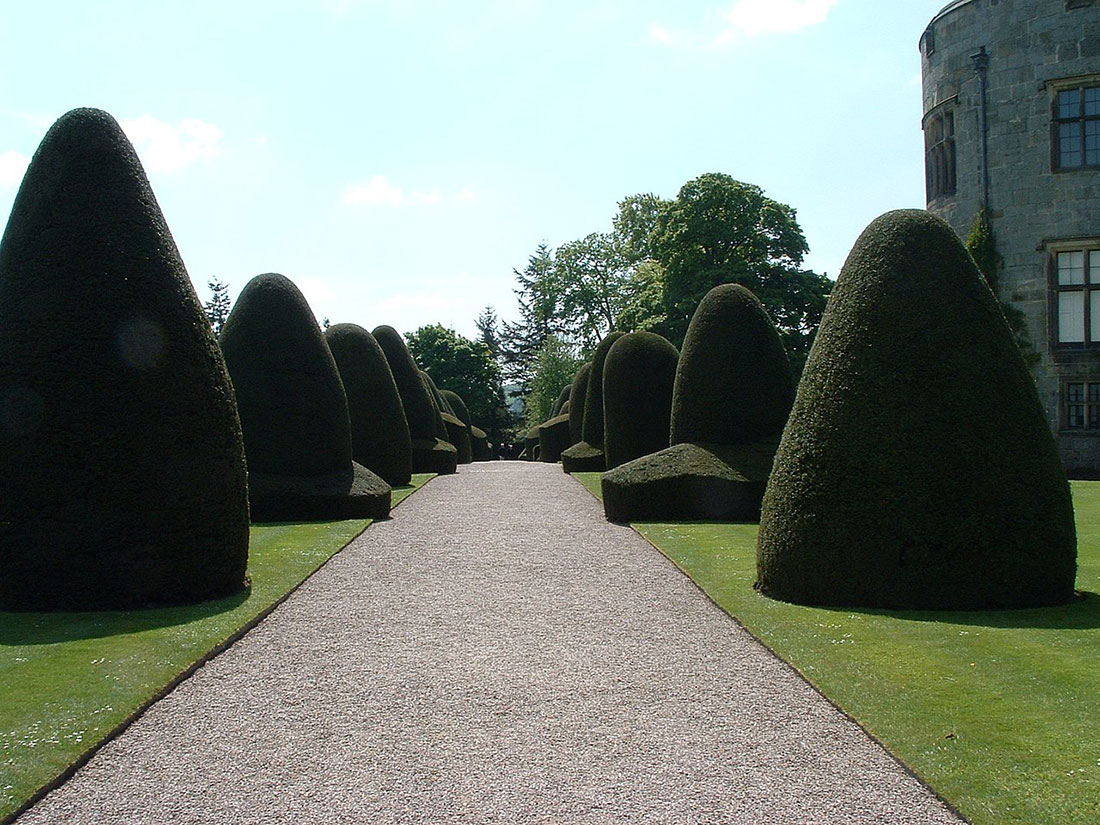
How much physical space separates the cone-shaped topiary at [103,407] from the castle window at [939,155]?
2743 cm

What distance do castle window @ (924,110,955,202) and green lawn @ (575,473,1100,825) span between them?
23.8m

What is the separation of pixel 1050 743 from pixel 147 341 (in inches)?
319

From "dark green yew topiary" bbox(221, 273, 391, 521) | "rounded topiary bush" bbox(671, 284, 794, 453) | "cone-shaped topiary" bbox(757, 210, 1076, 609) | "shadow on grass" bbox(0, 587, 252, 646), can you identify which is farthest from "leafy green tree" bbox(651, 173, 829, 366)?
"shadow on grass" bbox(0, 587, 252, 646)

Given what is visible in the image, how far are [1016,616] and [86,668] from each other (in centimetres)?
734

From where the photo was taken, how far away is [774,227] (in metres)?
37.7

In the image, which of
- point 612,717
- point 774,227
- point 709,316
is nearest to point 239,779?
point 612,717

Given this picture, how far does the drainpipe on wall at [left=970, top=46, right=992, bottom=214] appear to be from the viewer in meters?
29.3

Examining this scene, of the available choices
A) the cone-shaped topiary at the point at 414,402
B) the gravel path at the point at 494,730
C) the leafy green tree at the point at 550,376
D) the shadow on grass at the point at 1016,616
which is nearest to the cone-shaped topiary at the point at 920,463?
the shadow on grass at the point at 1016,616

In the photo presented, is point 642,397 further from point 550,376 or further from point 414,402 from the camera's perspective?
point 550,376

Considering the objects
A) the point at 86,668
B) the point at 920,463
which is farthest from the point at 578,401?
the point at 86,668

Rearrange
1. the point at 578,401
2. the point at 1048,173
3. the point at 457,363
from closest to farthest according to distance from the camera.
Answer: the point at 1048,173
the point at 578,401
the point at 457,363

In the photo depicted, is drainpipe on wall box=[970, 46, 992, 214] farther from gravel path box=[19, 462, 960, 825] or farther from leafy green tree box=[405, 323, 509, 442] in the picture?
leafy green tree box=[405, 323, 509, 442]

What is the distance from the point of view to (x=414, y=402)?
31578 mm

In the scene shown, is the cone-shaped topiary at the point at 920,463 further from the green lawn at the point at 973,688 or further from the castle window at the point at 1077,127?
the castle window at the point at 1077,127
